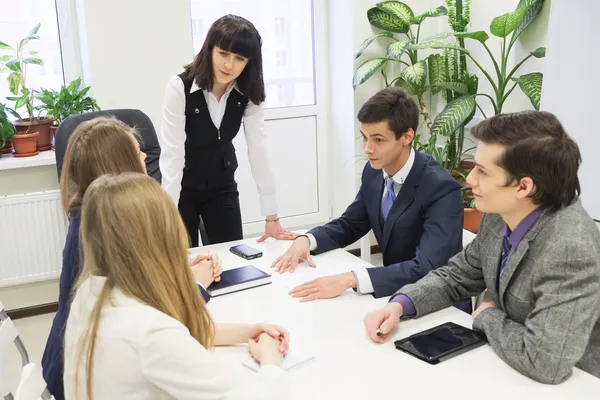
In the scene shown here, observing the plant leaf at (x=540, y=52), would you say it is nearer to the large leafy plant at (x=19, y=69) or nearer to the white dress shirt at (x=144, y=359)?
the large leafy plant at (x=19, y=69)

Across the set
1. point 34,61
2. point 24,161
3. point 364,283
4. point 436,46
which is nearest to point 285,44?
point 436,46

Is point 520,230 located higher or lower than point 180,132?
lower

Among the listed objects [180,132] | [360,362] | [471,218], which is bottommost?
[471,218]

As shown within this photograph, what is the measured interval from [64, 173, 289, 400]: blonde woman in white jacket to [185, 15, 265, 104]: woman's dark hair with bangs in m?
1.17

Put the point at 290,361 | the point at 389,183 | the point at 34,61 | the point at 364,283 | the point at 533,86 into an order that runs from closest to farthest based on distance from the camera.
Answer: the point at 290,361 → the point at 364,283 → the point at 389,183 → the point at 533,86 → the point at 34,61

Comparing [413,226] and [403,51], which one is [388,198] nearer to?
[413,226]

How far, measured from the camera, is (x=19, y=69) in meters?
3.22

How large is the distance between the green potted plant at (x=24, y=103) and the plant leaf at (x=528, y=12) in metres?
2.38

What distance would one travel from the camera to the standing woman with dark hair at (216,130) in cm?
229

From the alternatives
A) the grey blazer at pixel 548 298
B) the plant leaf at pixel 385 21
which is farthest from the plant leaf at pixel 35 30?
the grey blazer at pixel 548 298

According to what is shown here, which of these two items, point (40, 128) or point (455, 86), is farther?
point (455, 86)

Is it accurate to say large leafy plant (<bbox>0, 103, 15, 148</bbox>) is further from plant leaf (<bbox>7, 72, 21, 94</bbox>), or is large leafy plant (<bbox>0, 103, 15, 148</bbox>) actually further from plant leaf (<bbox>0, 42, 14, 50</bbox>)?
plant leaf (<bbox>0, 42, 14, 50</bbox>)

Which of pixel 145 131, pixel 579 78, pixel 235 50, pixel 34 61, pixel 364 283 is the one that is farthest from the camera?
pixel 34 61

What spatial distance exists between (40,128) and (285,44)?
59.2 inches
